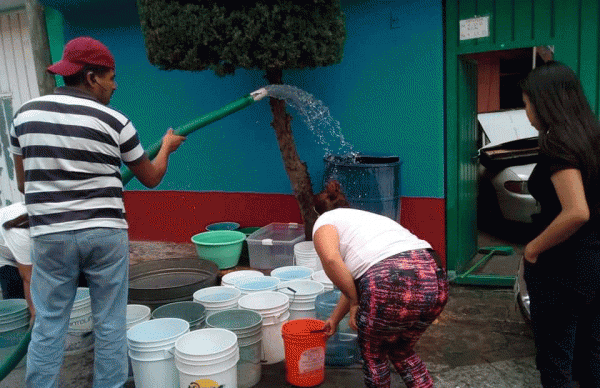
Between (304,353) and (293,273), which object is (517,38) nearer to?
(293,273)

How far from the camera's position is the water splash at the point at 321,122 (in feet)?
17.8

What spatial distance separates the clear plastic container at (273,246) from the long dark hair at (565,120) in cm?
307

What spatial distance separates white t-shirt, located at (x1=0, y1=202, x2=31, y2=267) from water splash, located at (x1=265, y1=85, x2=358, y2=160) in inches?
110

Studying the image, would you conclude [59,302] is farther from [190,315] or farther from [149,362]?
[190,315]

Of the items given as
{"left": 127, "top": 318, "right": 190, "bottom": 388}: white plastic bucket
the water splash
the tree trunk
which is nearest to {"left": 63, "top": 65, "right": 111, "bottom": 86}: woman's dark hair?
{"left": 127, "top": 318, "right": 190, "bottom": 388}: white plastic bucket

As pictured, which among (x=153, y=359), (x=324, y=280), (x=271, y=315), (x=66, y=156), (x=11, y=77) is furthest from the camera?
(x=11, y=77)

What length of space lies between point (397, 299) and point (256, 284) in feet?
6.13

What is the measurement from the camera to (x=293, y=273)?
169 inches

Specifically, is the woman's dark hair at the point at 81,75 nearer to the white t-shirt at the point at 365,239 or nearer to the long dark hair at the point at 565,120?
the white t-shirt at the point at 365,239

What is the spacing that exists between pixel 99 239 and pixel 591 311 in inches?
91.4

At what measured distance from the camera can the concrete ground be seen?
337 cm

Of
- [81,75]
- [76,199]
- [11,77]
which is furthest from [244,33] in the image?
[11,77]

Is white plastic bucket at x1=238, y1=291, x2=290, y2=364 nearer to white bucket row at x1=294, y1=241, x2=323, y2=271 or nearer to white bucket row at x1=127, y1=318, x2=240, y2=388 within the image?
white bucket row at x1=127, y1=318, x2=240, y2=388

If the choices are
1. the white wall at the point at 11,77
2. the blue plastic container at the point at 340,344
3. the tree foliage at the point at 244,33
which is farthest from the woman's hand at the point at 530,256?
the white wall at the point at 11,77
